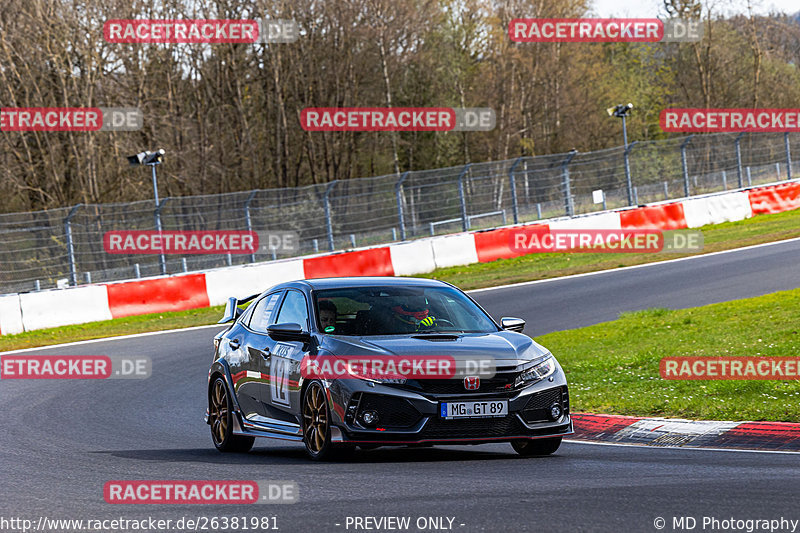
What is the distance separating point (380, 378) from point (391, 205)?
2296 cm

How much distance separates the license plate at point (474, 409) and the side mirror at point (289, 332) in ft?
4.75

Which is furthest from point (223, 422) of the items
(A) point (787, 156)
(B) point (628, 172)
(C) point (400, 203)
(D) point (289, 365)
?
(A) point (787, 156)

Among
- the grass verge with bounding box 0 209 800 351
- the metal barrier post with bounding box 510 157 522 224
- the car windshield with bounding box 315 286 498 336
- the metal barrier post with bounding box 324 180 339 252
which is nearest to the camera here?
the car windshield with bounding box 315 286 498 336

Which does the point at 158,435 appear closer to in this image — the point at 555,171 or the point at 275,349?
the point at 275,349

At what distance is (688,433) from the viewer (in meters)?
9.57

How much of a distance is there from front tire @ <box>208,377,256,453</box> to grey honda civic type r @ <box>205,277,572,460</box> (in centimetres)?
1

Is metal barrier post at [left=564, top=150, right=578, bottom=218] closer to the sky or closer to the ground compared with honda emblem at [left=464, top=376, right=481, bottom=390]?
closer to the sky

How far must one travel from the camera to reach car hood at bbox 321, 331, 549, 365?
28.1ft

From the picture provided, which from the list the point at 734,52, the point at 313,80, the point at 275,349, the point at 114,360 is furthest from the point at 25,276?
the point at 734,52

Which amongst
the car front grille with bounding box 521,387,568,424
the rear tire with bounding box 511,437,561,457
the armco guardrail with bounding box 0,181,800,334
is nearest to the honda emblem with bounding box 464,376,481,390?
the car front grille with bounding box 521,387,568,424

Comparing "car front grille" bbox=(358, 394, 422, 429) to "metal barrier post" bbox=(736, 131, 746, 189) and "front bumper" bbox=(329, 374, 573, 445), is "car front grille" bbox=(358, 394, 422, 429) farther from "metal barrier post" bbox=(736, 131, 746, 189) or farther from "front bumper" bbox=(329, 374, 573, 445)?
"metal barrier post" bbox=(736, 131, 746, 189)

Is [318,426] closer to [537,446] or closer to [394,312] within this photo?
[394,312]

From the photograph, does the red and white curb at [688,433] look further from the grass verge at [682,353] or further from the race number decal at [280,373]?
the race number decal at [280,373]

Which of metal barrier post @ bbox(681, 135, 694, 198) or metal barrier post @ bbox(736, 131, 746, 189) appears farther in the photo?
metal barrier post @ bbox(736, 131, 746, 189)
